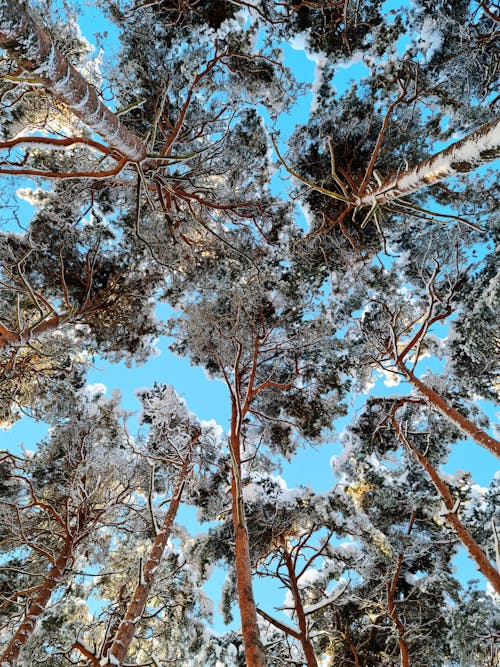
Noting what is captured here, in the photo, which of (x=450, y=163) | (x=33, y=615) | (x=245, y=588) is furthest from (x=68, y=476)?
(x=450, y=163)

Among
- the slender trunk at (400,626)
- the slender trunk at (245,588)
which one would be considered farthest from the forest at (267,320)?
the slender trunk at (245,588)

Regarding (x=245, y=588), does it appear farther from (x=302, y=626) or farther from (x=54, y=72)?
(x=54, y=72)

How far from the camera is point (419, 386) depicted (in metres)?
7.25

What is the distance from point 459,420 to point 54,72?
6811mm

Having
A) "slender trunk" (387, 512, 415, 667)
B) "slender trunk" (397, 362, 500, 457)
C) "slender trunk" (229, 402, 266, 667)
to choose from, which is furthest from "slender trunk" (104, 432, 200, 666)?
"slender trunk" (397, 362, 500, 457)

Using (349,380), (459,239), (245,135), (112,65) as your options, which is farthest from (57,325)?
(459,239)

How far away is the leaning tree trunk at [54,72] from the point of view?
1820 mm

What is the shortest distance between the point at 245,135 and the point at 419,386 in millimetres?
7222

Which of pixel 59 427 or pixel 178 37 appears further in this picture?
pixel 59 427

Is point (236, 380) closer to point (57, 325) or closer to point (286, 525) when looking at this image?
point (57, 325)

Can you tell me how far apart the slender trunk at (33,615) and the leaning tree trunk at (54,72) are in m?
5.96

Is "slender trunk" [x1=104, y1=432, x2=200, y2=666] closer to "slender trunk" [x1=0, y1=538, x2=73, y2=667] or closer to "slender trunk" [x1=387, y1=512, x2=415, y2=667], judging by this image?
"slender trunk" [x1=0, y1=538, x2=73, y2=667]

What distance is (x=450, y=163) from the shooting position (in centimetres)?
267

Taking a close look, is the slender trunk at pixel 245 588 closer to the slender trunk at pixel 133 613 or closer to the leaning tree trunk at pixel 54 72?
the slender trunk at pixel 133 613
